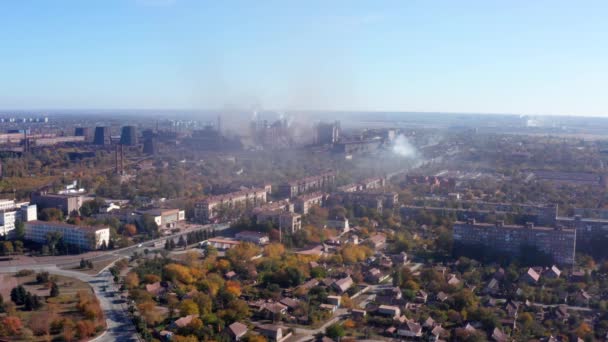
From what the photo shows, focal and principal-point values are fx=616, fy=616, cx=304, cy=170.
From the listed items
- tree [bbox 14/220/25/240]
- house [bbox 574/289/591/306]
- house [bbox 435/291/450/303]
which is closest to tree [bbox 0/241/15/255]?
tree [bbox 14/220/25/240]

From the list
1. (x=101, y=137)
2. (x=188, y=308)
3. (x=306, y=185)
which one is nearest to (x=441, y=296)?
(x=188, y=308)

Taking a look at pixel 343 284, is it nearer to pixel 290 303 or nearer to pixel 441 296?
pixel 290 303

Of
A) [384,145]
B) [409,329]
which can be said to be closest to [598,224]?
[409,329]

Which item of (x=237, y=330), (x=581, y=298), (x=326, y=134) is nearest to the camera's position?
(x=237, y=330)

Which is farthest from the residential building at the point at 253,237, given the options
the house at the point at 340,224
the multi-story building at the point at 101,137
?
the multi-story building at the point at 101,137

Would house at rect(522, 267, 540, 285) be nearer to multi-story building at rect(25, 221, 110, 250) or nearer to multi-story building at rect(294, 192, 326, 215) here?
multi-story building at rect(294, 192, 326, 215)
